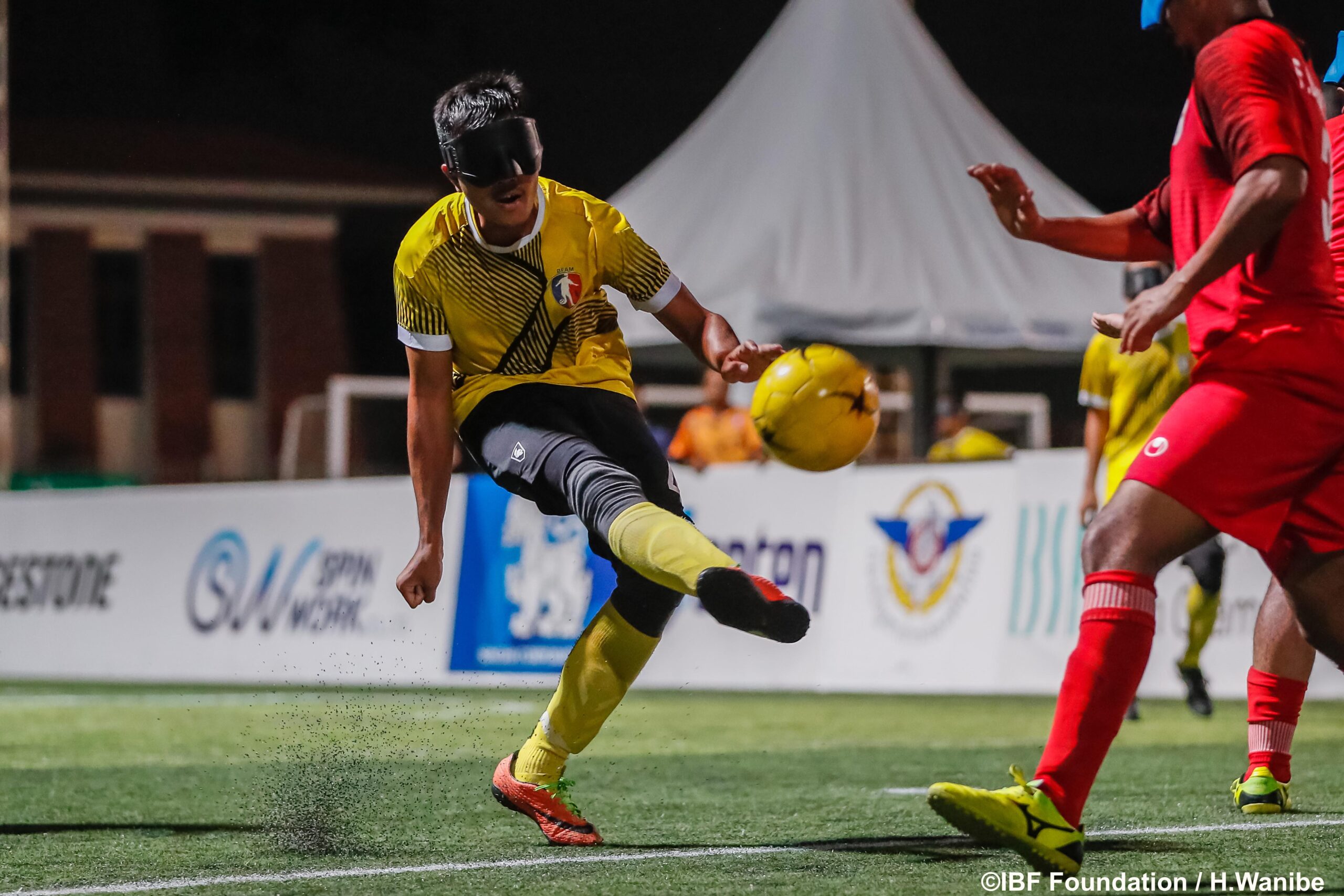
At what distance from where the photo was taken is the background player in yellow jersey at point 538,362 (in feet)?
16.9

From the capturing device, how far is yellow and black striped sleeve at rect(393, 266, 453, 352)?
5.31 metres

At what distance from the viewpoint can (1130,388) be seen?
9.45 m

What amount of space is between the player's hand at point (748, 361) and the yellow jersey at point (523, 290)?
32 cm

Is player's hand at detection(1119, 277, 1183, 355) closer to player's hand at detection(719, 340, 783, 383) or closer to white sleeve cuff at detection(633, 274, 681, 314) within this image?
player's hand at detection(719, 340, 783, 383)

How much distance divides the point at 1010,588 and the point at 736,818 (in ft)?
20.9

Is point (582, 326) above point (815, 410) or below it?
above

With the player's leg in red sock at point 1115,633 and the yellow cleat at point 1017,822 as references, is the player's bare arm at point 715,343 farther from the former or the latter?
the yellow cleat at point 1017,822

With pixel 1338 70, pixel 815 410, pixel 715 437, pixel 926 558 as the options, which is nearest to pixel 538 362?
pixel 815 410

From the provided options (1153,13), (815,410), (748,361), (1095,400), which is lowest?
(1095,400)

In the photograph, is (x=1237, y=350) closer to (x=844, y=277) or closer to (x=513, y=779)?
(x=513, y=779)

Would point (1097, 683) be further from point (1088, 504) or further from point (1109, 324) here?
point (1088, 504)

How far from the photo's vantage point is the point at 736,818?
235 inches

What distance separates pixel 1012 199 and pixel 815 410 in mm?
748

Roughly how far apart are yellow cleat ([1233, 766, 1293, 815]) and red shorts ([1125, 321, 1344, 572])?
180 cm
